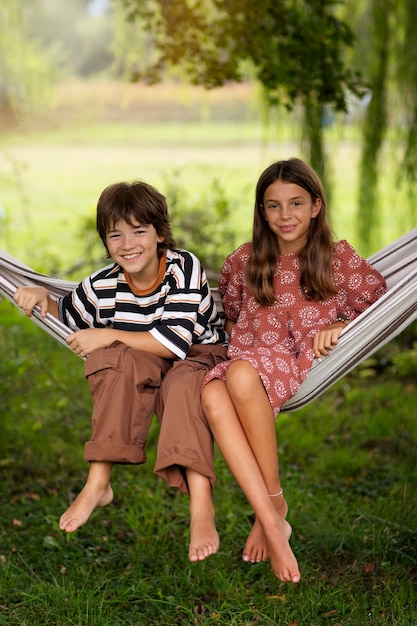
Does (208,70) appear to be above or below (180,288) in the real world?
above

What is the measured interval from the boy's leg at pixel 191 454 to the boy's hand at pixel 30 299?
445 mm

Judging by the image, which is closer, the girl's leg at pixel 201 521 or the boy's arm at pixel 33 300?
the girl's leg at pixel 201 521

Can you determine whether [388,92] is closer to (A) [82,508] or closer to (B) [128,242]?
(B) [128,242]

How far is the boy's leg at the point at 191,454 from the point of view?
201 centimetres

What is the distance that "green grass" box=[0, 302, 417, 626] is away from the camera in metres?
2.36

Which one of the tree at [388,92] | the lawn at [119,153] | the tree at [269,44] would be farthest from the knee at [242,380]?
the lawn at [119,153]

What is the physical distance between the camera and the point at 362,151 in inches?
182

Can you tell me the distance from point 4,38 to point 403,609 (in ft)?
12.4

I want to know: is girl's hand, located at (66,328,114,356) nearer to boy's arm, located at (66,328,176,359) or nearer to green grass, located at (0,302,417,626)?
boy's arm, located at (66,328,176,359)

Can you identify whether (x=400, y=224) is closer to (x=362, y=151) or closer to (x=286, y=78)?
(x=362, y=151)

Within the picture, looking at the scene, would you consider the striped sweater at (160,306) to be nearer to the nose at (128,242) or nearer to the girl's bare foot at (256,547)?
the nose at (128,242)

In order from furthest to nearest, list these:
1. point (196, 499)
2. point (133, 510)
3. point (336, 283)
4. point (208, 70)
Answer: point (208, 70)
point (133, 510)
point (336, 283)
point (196, 499)

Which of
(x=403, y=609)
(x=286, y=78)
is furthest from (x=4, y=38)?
(x=403, y=609)

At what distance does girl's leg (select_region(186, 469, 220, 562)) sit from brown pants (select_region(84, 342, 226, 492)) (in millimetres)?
28
